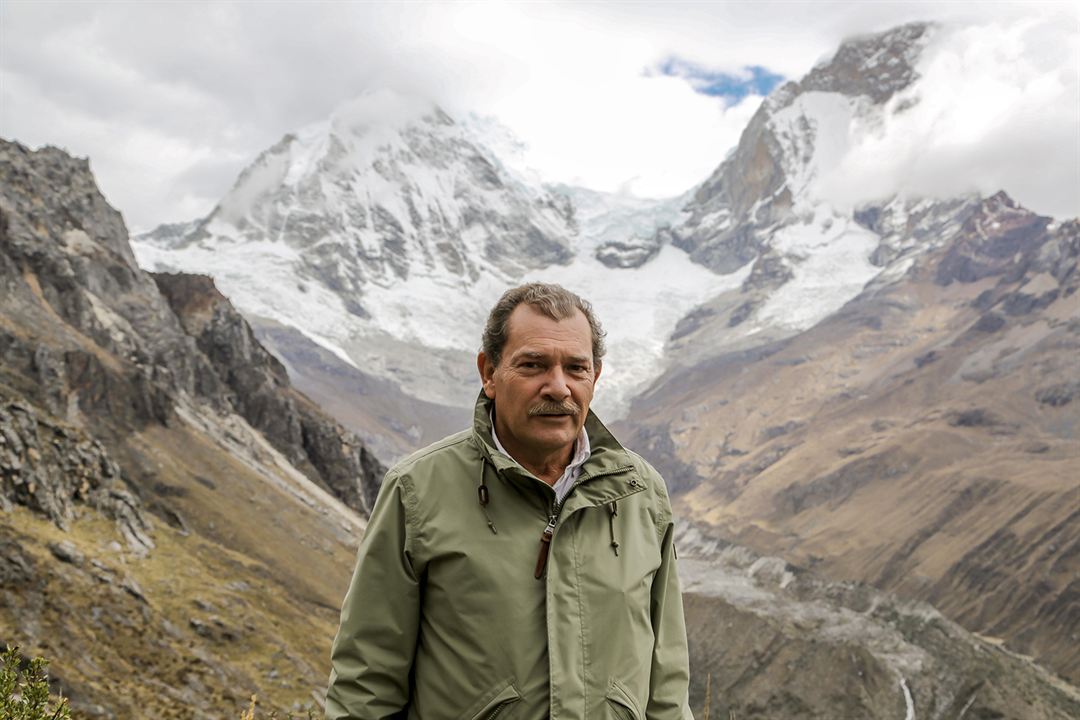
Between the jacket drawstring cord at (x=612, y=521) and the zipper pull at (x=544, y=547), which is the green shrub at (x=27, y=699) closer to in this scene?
the zipper pull at (x=544, y=547)

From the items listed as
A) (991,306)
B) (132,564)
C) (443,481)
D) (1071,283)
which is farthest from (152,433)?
(991,306)

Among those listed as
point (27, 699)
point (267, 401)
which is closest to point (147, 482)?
point (267, 401)

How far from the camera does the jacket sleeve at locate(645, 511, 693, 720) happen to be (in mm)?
4344

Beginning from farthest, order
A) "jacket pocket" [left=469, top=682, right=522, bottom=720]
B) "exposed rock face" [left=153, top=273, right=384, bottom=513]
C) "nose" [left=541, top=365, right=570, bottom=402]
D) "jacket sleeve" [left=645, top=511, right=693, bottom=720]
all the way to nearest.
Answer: "exposed rock face" [left=153, top=273, right=384, bottom=513], "jacket sleeve" [left=645, top=511, right=693, bottom=720], "nose" [left=541, top=365, right=570, bottom=402], "jacket pocket" [left=469, top=682, right=522, bottom=720]

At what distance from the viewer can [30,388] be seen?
45156mm

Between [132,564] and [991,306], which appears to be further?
[991,306]

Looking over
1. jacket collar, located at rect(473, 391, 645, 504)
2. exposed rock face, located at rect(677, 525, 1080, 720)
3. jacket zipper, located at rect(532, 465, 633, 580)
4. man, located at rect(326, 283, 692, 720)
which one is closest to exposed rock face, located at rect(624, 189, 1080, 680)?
exposed rock face, located at rect(677, 525, 1080, 720)

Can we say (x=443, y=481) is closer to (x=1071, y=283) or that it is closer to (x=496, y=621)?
(x=496, y=621)

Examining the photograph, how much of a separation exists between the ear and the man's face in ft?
0.05

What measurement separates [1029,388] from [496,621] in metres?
147

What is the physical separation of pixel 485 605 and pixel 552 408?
0.88m

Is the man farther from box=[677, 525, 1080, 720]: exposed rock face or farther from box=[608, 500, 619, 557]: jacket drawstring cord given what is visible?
box=[677, 525, 1080, 720]: exposed rock face

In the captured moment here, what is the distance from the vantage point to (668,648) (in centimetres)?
451

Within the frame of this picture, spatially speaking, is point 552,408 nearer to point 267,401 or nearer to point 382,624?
point 382,624
